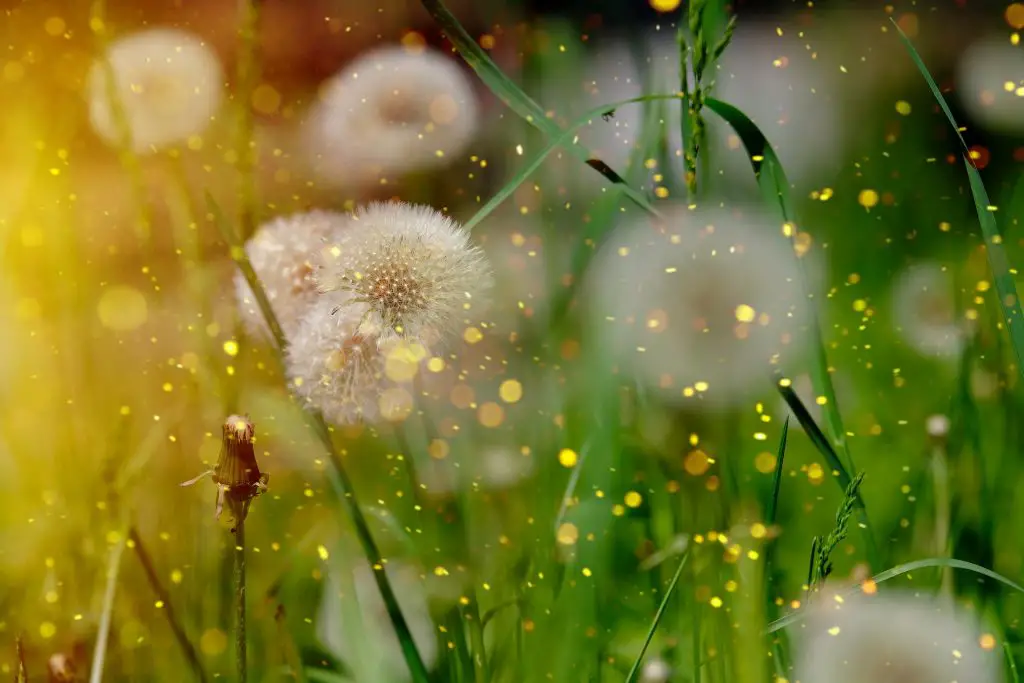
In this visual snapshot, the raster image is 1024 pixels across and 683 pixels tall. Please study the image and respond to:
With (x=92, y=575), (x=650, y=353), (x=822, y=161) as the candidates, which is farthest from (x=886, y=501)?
(x=92, y=575)

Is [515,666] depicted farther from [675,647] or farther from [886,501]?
[886,501]

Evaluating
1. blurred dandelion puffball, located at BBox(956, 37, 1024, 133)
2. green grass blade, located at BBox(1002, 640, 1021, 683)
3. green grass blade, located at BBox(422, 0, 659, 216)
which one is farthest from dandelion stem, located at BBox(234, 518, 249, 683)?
blurred dandelion puffball, located at BBox(956, 37, 1024, 133)

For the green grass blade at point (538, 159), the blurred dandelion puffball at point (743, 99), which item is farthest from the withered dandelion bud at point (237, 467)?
the blurred dandelion puffball at point (743, 99)

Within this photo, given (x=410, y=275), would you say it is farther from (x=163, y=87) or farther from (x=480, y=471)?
(x=163, y=87)

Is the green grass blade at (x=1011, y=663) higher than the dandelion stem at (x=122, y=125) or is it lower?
lower

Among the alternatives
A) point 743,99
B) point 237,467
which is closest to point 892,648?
point 237,467

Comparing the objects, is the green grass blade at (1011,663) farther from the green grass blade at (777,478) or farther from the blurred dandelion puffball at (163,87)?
the blurred dandelion puffball at (163,87)
